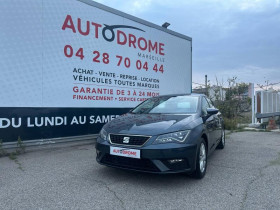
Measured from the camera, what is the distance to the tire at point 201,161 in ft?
12.6

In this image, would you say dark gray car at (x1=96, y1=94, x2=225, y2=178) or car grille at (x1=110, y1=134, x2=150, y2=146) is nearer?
dark gray car at (x1=96, y1=94, x2=225, y2=178)

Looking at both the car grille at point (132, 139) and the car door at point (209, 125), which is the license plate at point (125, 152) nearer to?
the car grille at point (132, 139)

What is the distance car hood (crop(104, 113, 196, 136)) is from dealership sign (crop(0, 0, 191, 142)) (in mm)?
2692

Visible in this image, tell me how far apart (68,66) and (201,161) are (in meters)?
4.34

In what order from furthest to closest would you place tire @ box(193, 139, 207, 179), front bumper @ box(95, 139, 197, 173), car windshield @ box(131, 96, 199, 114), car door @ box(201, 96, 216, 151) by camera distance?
1. car windshield @ box(131, 96, 199, 114)
2. car door @ box(201, 96, 216, 151)
3. tire @ box(193, 139, 207, 179)
4. front bumper @ box(95, 139, 197, 173)

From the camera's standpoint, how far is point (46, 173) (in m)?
4.35

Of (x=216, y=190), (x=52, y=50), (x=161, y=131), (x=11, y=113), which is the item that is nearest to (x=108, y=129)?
(x=161, y=131)

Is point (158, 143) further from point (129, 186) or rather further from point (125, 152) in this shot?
point (129, 186)

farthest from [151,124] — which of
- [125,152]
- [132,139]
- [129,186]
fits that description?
[129,186]

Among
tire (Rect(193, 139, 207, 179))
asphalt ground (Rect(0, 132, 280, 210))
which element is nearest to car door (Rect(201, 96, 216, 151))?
tire (Rect(193, 139, 207, 179))

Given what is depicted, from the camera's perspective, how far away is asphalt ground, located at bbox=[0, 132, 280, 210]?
312cm

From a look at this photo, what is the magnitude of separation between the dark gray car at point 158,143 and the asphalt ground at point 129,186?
1.02 ft

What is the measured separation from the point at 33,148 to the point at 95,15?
4099 millimetres

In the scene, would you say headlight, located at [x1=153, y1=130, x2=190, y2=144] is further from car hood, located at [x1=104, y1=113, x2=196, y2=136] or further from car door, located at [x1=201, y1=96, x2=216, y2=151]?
car door, located at [x1=201, y1=96, x2=216, y2=151]
